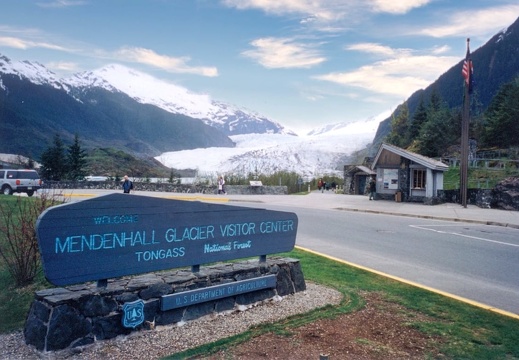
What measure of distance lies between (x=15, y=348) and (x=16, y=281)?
2.75m

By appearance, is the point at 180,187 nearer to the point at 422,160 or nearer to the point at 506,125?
the point at 422,160

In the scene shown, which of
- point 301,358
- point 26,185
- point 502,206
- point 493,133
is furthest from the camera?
point 493,133

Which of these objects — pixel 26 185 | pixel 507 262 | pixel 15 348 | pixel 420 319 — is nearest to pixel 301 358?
pixel 420 319

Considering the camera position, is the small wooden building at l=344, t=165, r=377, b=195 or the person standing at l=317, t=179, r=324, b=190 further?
the person standing at l=317, t=179, r=324, b=190

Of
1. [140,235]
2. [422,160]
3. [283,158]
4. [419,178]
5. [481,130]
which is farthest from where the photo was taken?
[283,158]

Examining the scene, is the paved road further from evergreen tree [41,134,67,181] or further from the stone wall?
evergreen tree [41,134,67,181]

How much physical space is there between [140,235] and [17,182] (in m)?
26.7

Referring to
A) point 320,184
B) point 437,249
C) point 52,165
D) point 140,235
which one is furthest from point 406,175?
point 52,165

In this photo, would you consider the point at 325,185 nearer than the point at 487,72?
Yes

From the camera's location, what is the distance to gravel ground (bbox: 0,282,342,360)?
4688 mm

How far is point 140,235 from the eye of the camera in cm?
545

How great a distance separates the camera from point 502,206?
2528 cm

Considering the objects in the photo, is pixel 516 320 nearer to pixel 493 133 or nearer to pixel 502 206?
pixel 502 206

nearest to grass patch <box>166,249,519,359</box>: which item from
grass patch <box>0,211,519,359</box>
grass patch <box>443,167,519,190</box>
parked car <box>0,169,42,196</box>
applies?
grass patch <box>0,211,519,359</box>
